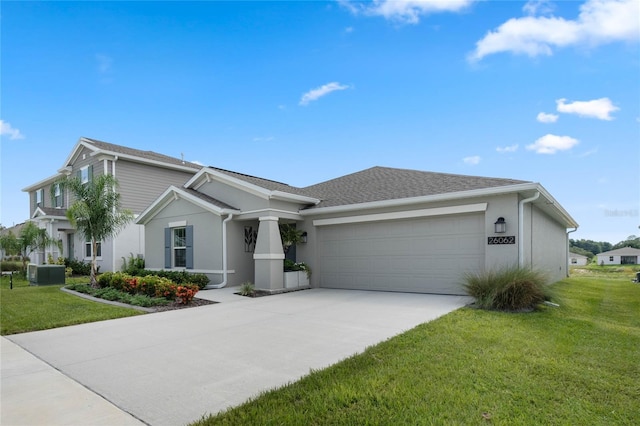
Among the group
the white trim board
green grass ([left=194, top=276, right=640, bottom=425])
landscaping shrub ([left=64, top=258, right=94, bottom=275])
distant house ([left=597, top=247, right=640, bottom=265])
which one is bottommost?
distant house ([left=597, top=247, right=640, bottom=265])

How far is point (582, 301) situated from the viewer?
31.0 feet

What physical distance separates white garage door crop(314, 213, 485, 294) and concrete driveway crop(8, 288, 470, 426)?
1.21 m

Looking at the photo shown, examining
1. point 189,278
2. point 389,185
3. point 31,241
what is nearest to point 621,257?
point 389,185

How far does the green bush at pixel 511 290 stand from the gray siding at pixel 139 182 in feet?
53.9

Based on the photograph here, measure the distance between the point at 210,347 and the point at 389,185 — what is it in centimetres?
875

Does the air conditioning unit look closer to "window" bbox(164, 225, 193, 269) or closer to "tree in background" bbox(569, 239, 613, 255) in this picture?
"window" bbox(164, 225, 193, 269)

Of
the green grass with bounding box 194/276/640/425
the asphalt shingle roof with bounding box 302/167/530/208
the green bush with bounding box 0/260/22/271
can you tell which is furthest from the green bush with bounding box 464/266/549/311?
the green bush with bounding box 0/260/22/271

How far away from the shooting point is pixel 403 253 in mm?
10859

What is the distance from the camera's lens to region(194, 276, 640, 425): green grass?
3045 millimetres

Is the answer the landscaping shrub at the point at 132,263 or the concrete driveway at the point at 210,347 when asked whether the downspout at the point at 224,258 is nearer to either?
the concrete driveway at the point at 210,347

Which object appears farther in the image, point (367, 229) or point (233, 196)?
point (233, 196)

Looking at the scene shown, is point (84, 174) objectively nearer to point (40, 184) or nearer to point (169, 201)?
point (40, 184)

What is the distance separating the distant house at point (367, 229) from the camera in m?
9.41

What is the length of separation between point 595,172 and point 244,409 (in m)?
17.7
